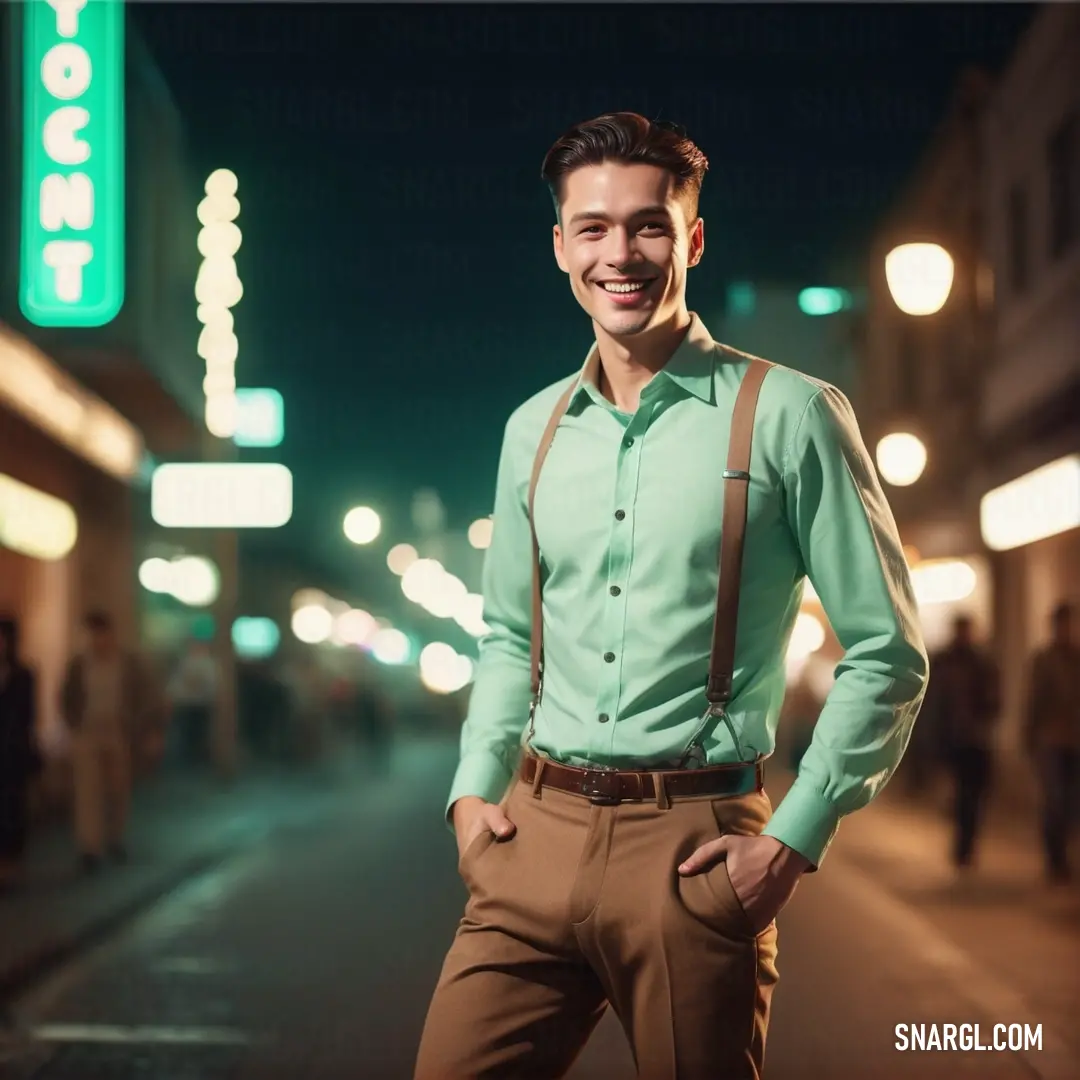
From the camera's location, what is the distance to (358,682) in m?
30.2

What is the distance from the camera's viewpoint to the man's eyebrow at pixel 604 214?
283 centimetres

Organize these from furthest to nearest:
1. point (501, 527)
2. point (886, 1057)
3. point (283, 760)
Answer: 1. point (283, 760)
2. point (886, 1057)
3. point (501, 527)

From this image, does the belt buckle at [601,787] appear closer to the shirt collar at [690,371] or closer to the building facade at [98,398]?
the shirt collar at [690,371]

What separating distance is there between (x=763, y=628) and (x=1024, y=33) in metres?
19.2

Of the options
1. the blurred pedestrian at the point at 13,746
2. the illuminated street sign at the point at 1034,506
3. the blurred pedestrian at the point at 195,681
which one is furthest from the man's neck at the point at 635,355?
the blurred pedestrian at the point at 195,681

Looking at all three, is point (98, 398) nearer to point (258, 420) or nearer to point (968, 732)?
point (258, 420)

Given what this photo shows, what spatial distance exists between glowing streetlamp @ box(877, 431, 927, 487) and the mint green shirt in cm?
1373

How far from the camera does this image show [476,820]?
2881 mm

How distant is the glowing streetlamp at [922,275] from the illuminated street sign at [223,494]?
9847mm

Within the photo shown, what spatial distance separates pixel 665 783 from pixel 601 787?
108mm

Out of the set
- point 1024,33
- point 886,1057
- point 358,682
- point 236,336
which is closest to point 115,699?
point 886,1057

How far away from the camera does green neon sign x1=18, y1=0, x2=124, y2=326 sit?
50.3 ft

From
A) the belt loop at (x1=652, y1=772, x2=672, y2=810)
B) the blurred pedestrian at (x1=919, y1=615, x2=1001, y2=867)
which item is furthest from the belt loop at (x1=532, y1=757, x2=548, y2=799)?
the blurred pedestrian at (x1=919, y1=615, x2=1001, y2=867)

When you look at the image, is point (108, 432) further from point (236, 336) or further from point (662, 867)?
point (662, 867)
